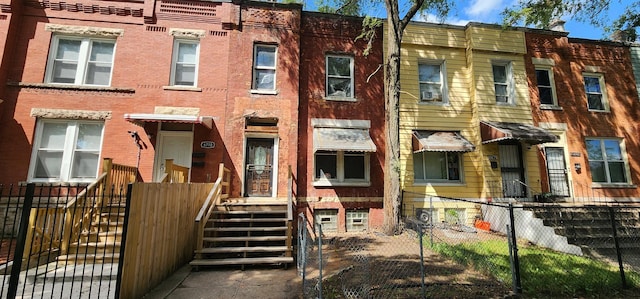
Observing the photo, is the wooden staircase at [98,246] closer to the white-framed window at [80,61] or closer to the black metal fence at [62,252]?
the black metal fence at [62,252]

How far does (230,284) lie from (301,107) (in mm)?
6774

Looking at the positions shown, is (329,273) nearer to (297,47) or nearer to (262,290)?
(262,290)

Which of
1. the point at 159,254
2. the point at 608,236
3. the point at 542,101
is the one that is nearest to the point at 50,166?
the point at 159,254

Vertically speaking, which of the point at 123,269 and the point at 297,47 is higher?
the point at 297,47

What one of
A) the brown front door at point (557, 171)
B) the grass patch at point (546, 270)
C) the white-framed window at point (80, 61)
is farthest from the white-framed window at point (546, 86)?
the white-framed window at point (80, 61)

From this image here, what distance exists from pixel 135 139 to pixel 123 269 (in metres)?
6.48

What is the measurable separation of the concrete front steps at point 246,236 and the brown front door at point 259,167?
5.21 feet

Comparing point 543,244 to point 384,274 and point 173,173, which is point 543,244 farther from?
point 173,173

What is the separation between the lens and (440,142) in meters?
10.7

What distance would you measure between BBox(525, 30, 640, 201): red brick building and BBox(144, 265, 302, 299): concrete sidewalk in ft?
36.5

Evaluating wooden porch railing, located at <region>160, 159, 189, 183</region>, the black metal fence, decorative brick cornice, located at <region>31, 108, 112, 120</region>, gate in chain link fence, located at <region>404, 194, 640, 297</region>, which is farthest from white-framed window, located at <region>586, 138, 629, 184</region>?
decorative brick cornice, located at <region>31, 108, 112, 120</region>

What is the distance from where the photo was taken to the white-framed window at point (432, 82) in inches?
465

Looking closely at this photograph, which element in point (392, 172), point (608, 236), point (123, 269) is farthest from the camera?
point (392, 172)

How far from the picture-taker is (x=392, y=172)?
31.4 ft
